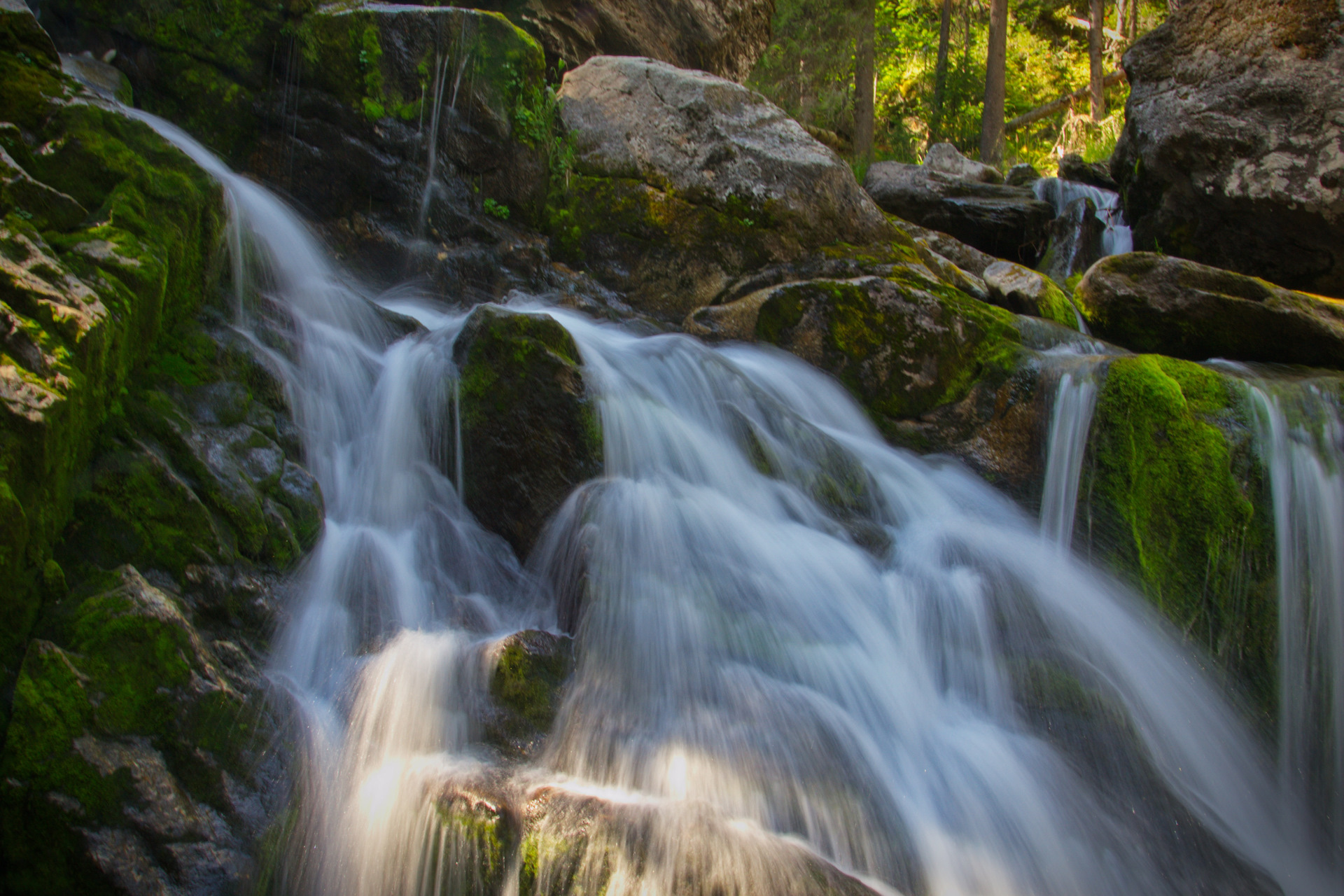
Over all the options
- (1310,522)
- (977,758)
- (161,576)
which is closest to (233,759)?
(161,576)

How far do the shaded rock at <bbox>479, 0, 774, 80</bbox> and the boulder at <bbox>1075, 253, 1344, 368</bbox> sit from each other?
685 centimetres

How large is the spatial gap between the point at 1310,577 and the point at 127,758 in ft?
19.4

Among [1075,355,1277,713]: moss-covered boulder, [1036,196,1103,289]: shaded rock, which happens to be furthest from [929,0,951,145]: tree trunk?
[1075,355,1277,713]: moss-covered boulder

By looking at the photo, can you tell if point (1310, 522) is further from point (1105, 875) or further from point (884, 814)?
point (884, 814)

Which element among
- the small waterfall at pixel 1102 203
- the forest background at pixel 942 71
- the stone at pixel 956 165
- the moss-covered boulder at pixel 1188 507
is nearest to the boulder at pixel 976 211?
the small waterfall at pixel 1102 203

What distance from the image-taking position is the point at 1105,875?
3.19m

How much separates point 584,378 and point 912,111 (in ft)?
62.8

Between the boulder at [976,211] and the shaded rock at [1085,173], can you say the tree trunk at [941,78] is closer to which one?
the shaded rock at [1085,173]

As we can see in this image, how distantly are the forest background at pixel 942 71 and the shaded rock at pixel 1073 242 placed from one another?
2603 mm

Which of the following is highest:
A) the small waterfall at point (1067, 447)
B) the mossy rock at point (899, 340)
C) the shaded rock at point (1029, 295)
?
the shaded rock at point (1029, 295)

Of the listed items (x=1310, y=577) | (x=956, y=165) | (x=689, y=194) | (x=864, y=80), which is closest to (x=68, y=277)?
(x=689, y=194)

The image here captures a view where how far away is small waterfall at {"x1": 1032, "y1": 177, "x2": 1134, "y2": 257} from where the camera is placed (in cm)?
998

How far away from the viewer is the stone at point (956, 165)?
42.8 feet

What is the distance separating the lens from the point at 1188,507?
16.1 ft
